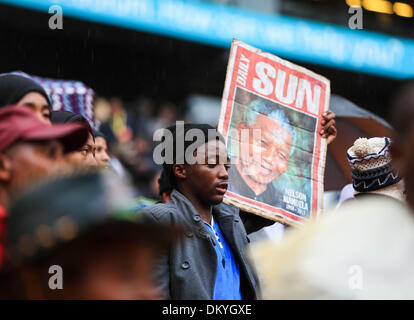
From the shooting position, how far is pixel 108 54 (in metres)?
11.1

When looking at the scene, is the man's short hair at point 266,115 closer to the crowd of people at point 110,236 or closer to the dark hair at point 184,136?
the dark hair at point 184,136

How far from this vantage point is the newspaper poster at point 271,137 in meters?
3.45

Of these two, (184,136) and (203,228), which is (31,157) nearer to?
(203,228)

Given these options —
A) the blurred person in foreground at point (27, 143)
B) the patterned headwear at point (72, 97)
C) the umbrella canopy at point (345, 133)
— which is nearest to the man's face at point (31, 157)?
the blurred person in foreground at point (27, 143)

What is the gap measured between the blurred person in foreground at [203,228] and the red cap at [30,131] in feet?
3.70

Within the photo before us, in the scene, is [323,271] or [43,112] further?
[43,112]

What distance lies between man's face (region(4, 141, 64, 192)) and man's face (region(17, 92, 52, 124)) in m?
1.00

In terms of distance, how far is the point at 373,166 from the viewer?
346 centimetres

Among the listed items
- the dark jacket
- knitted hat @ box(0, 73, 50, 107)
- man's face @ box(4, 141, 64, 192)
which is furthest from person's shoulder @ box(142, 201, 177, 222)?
man's face @ box(4, 141, 64, 192)

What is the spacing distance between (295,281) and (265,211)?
2095 mm

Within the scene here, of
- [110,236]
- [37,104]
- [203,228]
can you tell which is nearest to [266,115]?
[203,228]
